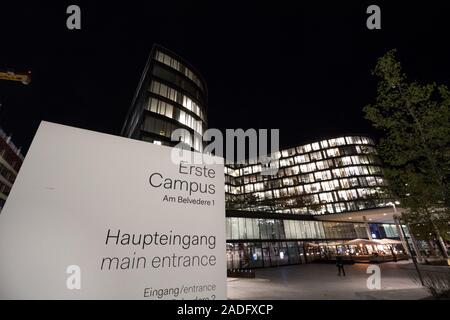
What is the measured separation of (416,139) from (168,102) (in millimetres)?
31757

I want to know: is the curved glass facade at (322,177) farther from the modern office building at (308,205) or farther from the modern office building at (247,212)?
the modern office building at (247,212)

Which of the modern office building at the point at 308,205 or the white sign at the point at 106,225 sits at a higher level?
the modern office building at the point at 308,205

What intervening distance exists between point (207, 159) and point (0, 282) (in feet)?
7.24

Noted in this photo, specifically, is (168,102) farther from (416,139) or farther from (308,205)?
(308,205)

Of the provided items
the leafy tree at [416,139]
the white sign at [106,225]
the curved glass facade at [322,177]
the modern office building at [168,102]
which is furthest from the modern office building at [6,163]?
the leafy tree at [416,139]

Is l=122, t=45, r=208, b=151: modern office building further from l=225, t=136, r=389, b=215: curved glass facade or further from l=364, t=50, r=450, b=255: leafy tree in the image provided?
l=225, t=136, r=389, b=215: curved glass facade

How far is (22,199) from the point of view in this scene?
1897mm

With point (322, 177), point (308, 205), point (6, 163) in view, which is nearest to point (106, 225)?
point (308, 205)

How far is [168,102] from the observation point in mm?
35562

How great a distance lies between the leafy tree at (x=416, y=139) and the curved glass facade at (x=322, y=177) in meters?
55.7

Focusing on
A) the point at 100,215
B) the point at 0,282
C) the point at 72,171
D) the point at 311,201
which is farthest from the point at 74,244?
the point at 311,201

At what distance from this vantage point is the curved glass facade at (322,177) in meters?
70.9
